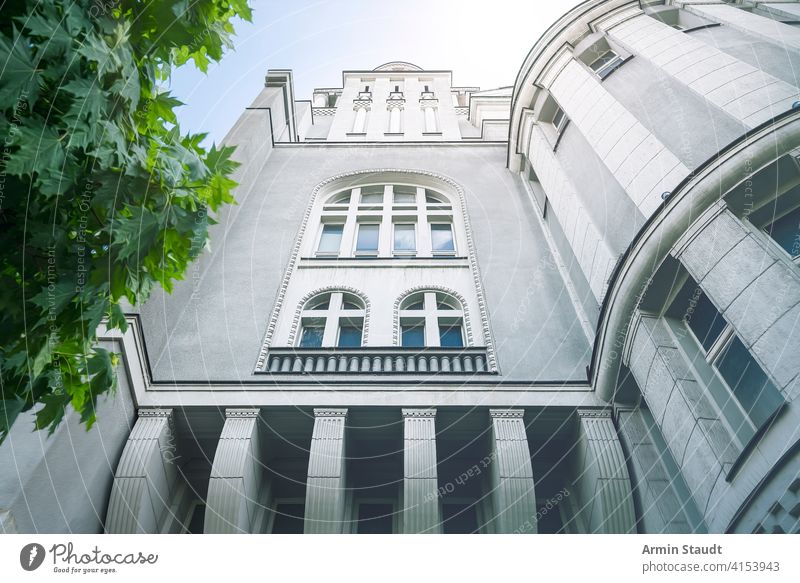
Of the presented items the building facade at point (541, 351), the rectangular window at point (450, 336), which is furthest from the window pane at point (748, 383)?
the rectangular window at point (450, 336)

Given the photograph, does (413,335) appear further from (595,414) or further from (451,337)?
(595,414)

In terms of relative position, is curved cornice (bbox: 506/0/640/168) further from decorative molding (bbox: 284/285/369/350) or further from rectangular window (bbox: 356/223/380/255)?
decorative molding (bbox: 284/285/369/350)

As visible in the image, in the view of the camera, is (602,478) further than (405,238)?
No

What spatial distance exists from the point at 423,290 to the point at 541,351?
3.67 meters

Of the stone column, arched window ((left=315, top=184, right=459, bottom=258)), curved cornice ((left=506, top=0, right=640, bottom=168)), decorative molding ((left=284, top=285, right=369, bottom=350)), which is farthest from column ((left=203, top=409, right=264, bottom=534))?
curved cornice ((left=506, top=0, right=640, bottom=168))

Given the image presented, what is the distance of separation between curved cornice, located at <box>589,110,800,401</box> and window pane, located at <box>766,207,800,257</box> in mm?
826

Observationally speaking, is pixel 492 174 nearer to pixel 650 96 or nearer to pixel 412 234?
pixel 412 234

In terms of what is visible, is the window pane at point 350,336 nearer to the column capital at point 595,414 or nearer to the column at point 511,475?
the column at point 511,475

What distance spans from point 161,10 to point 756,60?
419 inches

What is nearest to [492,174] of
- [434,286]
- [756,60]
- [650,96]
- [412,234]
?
[412,234]

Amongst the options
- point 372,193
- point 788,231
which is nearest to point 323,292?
point 372,193

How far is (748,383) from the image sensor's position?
322 inches

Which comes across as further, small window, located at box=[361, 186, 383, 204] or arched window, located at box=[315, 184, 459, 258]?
small window, located at box=[361, 186, 383, 204]

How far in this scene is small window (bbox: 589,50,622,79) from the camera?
48.1ft
